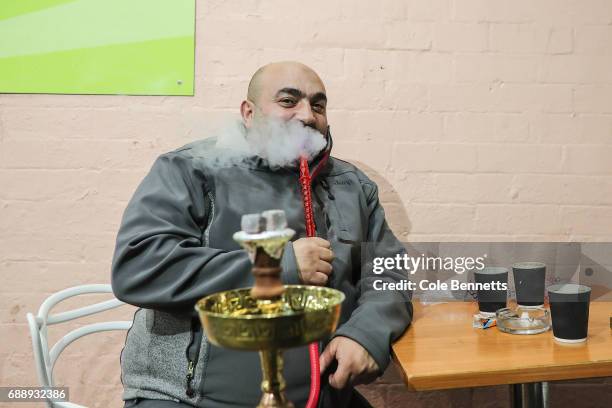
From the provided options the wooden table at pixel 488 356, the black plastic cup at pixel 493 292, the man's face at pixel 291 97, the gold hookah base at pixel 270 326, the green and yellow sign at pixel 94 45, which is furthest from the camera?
the green and yellow sign at pixel 94 45

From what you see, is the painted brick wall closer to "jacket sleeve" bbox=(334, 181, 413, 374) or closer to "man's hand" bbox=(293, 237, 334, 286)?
"jacket sleeve" bbox=(334, 181, 413, 374)

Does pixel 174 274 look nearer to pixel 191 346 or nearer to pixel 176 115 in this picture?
pixel 191 346

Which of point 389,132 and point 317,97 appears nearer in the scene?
point 317,97

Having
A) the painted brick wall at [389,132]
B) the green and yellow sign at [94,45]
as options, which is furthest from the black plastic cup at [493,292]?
the green and yellow sign at [94,45]

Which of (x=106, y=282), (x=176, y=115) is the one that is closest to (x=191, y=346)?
(x=106, y=282)

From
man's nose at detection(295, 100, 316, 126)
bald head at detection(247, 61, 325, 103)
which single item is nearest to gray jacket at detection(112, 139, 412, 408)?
man's nose at detection(295, 100, 316, 126)

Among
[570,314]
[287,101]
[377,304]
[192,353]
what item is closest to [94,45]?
[287,101]

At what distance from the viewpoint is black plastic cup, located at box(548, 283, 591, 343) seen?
3.99ft

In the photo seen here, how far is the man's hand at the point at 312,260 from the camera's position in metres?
1.24

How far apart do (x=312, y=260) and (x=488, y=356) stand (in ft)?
1.44

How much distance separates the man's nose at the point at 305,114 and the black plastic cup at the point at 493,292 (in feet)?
2.16

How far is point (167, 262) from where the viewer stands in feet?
4.17

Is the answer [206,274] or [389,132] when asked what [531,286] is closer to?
[389,132]

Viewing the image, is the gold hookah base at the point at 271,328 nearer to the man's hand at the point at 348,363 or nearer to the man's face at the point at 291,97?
the man's hand at the point at 348,363
